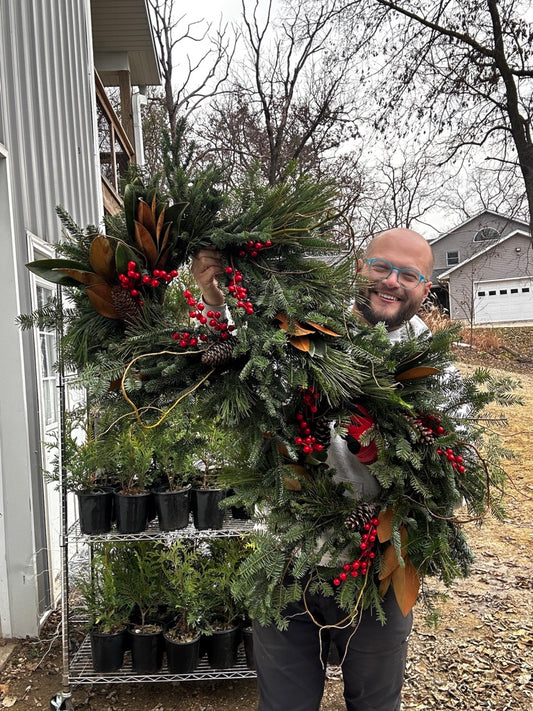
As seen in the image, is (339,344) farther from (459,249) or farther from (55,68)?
(459,249)

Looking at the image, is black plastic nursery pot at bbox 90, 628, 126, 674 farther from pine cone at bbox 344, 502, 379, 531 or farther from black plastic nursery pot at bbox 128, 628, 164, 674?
pine cone at bbox 344, 502, 379, 531

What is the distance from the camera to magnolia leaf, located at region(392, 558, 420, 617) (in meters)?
1.44

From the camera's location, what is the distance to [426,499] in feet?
4.64

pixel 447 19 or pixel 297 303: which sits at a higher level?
pixel 447 19

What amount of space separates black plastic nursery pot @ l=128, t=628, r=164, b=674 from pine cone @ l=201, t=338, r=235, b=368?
193 centimetres

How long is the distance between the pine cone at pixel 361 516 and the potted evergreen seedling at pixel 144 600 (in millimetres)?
1573

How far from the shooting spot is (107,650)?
104 inches

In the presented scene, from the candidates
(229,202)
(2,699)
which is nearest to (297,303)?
(229,202)

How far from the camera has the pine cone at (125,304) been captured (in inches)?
51.6

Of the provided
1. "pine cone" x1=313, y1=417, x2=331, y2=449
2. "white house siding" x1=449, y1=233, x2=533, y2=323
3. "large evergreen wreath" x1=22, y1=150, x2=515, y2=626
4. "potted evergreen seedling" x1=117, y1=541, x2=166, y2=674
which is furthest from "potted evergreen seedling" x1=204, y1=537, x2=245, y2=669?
"white house siding" x1=449, y1=233, x2=533, y2=323

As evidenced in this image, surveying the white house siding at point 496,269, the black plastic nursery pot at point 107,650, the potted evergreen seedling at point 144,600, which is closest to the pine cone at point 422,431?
the potted evergreen seedling at point 144,600

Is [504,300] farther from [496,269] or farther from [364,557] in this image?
[364,557]

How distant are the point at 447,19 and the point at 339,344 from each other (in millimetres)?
12364

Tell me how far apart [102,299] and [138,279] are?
10cm
